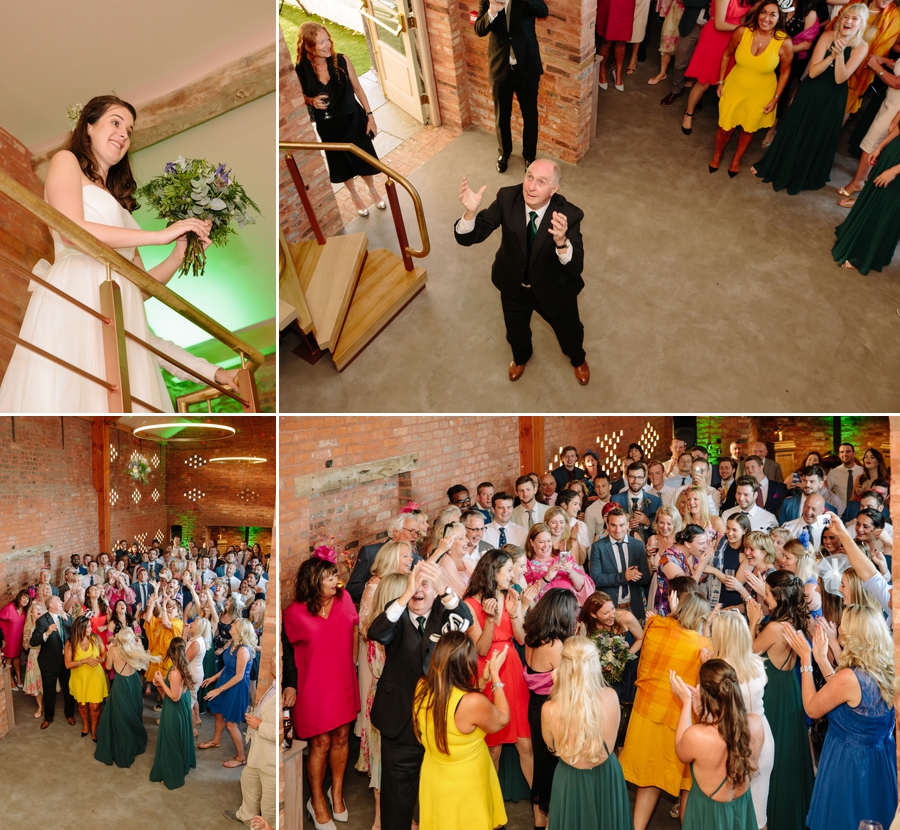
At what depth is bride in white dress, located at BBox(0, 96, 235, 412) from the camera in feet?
8.87

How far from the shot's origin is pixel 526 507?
5.34 metres

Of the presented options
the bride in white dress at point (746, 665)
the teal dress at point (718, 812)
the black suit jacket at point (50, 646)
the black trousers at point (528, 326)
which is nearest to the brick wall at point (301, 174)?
the black trousers at point (528, 326)

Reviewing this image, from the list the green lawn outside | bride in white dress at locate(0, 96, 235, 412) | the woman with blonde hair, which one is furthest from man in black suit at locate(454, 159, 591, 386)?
the green lawn outside

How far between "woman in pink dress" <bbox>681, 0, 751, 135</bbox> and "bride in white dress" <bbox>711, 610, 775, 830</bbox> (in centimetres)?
500

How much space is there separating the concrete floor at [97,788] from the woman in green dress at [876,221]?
5337 millimetres

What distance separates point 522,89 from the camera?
605 cm

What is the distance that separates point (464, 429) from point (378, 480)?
3.04 feet

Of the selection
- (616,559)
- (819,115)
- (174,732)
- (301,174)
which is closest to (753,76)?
(819,115)

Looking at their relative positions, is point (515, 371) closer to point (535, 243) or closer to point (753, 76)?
point (535, 243)

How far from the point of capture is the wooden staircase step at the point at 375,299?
5.11 meters

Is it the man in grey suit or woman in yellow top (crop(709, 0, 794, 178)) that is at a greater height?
woman in yellow top (crop(709, 0, 794, 178))

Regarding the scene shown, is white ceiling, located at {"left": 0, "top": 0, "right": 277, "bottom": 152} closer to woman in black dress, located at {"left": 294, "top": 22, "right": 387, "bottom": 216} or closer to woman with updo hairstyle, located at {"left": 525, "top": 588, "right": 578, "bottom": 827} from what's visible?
woman in black dress, located at {"left": 294, "top": 22, "right": 387, "bottom": 216}

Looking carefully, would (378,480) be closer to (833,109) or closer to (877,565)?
(877,565)

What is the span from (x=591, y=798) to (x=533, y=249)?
2.68m
